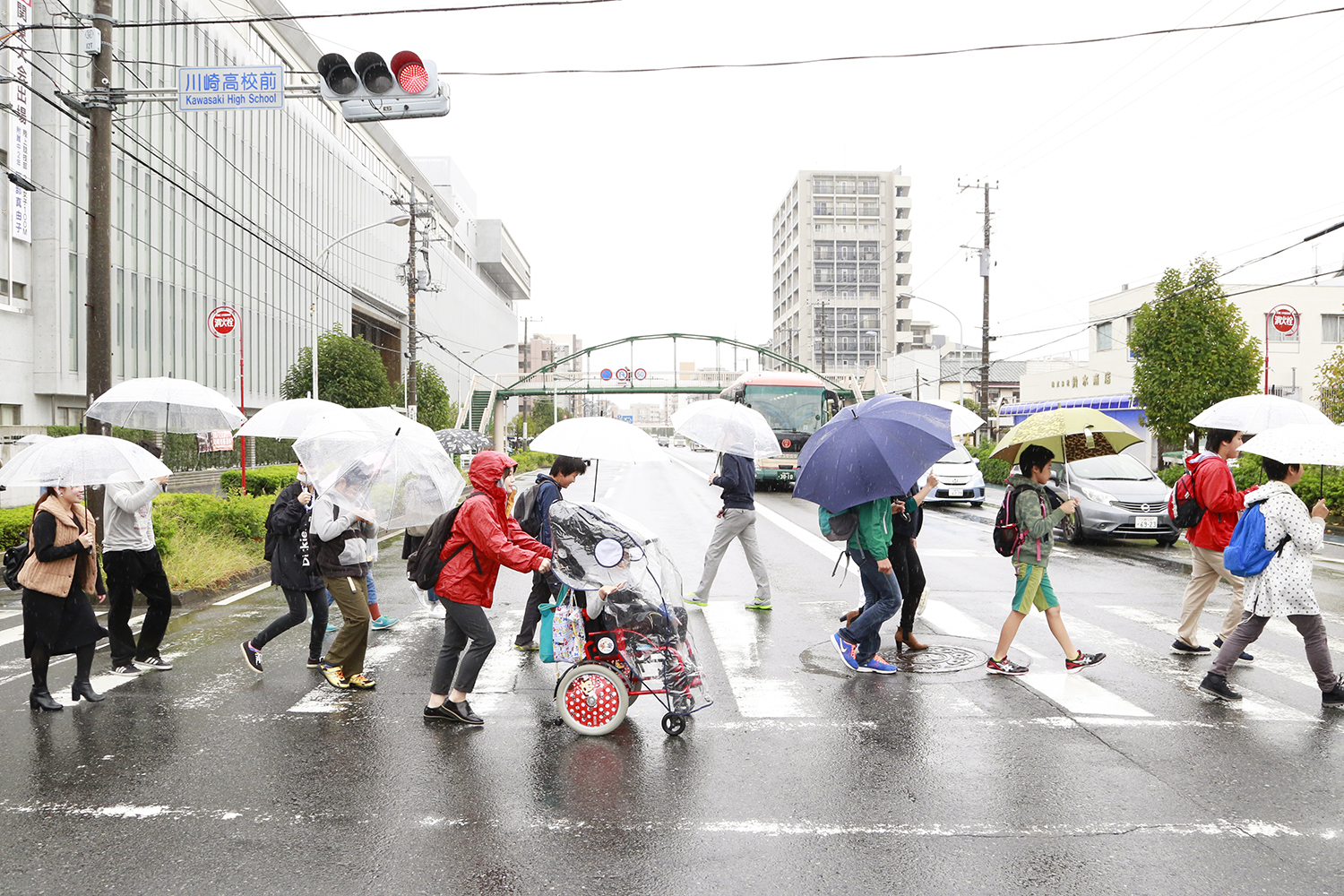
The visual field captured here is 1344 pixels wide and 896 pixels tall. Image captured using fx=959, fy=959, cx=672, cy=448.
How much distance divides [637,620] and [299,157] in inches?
1895

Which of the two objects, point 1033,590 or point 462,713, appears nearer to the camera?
point 462,713

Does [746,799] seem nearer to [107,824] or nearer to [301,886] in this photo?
[301,886]

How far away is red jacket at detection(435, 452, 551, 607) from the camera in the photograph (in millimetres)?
5387

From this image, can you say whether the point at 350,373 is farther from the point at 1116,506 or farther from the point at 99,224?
the point at 1116,506

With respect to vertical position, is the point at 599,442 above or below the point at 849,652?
above

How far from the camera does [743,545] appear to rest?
9570 millimetres

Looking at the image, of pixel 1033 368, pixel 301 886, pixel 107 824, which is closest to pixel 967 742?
pixel 301 886

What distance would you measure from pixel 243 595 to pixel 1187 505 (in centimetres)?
942

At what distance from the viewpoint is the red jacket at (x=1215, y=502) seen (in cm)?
720

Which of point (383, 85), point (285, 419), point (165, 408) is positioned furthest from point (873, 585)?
point (165, 408)

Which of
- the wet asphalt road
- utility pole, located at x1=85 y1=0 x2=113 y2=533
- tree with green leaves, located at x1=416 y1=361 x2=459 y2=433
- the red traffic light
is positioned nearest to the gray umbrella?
utility pole, located at x1=85 y1=0 x2=113 y2=533

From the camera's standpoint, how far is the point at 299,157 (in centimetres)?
4731

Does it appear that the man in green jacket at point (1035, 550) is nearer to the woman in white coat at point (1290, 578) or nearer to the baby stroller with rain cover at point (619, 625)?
the woman in white coat at point (1290, 578)

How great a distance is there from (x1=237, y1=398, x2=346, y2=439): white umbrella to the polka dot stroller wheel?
5.11 m
